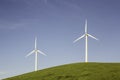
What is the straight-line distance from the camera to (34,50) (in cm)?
11944

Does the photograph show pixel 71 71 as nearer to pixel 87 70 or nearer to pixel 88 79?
pixel 87 70

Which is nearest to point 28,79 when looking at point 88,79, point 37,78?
point 37,78

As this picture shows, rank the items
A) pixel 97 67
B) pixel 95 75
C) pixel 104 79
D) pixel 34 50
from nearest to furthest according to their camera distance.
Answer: pixel 104 79 → pixel 95 75 → pixel 97 67 → pixel 34 50

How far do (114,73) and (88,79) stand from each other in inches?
406

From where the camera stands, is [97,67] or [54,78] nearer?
[54,78]

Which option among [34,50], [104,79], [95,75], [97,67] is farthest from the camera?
[34,50]

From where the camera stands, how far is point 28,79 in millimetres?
97875

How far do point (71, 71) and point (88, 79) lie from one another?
16.1 metres

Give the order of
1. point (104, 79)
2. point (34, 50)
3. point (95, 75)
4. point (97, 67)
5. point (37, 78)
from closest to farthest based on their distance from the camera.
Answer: point (104, 79) < point (95, 75) < point (37, 78) < point (97, 67) < point (34, 50)

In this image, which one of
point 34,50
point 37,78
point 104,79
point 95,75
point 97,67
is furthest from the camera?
point 34,50

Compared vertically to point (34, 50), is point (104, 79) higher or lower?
lower

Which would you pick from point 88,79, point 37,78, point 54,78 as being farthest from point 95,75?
point 37,78

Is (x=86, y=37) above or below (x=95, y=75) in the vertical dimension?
above

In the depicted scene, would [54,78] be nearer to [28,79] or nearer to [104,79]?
[28,79]
